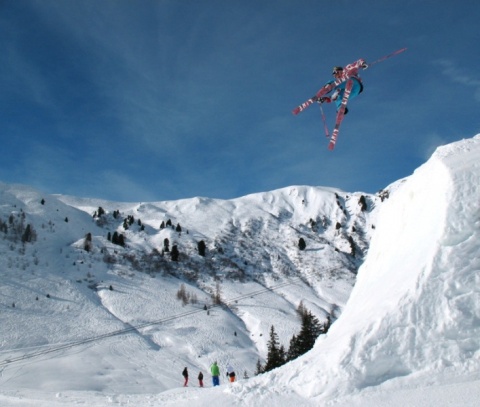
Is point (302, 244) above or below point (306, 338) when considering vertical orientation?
above

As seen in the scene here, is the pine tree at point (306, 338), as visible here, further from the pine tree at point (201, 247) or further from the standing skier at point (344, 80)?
the pine tree at point (201, 247)

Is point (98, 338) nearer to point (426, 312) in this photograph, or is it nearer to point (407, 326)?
point (407, 326)

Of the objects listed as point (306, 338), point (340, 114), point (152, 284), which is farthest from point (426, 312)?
point (152, 284)

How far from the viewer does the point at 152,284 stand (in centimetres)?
7944

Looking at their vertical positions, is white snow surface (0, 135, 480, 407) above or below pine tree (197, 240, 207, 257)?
below

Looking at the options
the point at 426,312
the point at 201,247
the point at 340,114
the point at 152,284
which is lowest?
the point at 426,312

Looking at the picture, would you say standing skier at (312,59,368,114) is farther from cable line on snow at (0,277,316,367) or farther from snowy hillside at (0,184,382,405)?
cable line on snow at (0,277,316,367)

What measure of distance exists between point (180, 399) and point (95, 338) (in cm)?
4124

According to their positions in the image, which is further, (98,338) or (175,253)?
(175,253)

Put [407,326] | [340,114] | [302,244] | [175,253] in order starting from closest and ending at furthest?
[407,326], [340,114], [175,253], [302,244]

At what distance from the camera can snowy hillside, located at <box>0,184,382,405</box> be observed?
39.7 meters

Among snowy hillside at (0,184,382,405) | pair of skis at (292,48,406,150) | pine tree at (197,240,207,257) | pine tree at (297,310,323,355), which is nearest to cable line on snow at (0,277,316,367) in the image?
snowy hillside at (0,184,382,405)

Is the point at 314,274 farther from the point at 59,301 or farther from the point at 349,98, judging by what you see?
the point at 349,98

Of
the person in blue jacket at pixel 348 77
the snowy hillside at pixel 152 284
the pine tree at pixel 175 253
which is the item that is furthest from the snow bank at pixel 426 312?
the pine tree at pixel 175 253
